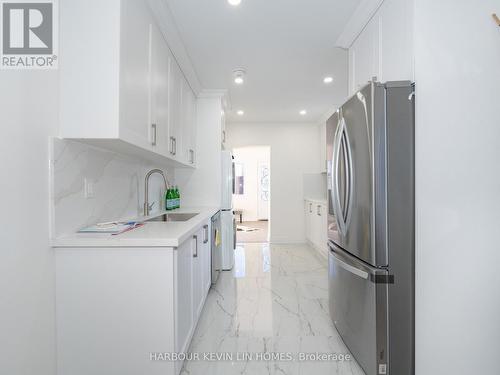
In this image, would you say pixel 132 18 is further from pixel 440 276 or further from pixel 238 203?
pixel 238 203

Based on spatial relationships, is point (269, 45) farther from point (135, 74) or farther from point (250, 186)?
point (250, 186)

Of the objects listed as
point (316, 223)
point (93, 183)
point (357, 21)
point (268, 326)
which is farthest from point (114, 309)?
point (316, 223)

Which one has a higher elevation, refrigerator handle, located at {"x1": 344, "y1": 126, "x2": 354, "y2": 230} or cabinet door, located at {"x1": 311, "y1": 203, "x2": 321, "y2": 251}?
refrigerator handle, located at {"x1": 344, "y1": 126, "x2": 354, "y2": 230}

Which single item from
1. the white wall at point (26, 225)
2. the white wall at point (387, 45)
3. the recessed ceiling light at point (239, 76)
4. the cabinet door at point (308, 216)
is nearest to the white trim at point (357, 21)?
the white wall at point (387, 45)

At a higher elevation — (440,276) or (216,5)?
(216,5)

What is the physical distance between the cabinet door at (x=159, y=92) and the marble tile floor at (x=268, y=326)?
4.82 ft

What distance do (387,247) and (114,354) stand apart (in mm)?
1539

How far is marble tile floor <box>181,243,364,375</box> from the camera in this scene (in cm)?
160

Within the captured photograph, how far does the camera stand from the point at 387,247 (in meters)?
1.34

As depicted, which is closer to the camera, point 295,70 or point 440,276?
point 440,276

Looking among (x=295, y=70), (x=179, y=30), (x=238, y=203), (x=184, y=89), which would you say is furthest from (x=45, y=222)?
(x=238, y=203)

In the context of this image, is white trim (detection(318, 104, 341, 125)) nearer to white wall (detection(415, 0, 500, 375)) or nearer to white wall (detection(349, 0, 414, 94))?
white wall (detection(349, 0, 414, 94))

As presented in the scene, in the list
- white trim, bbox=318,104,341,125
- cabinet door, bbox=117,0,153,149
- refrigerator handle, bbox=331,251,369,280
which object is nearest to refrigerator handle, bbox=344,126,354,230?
refrigerator handle, bbox=331,251,369,280

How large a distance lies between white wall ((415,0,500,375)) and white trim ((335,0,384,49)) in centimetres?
46
